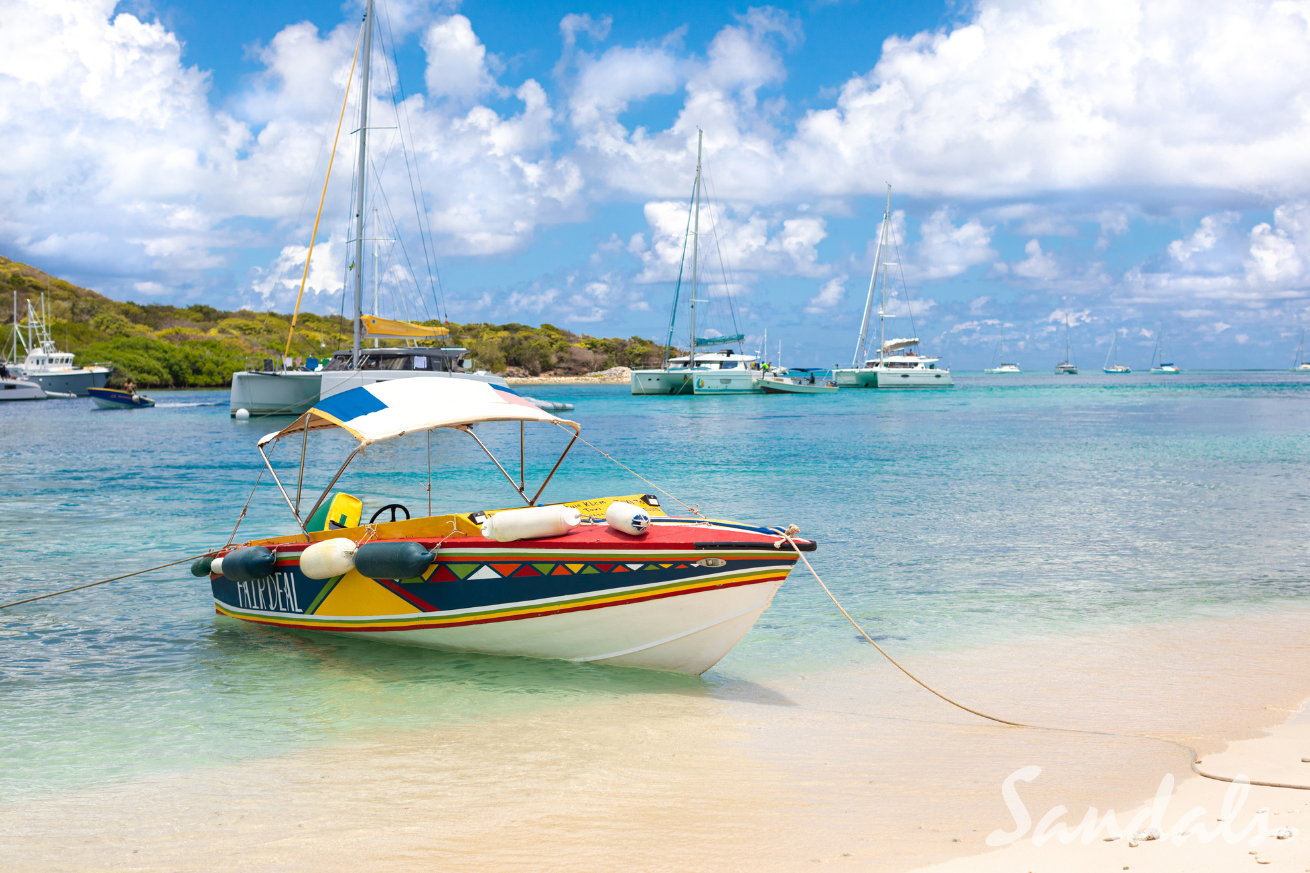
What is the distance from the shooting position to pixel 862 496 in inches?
737

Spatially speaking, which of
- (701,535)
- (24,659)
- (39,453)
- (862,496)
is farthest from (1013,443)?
(39,453)

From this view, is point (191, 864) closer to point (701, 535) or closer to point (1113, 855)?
point (701, 535)

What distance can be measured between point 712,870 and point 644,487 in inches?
658

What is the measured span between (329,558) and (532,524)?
1994mm

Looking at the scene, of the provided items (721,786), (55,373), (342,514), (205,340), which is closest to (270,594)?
(342,514)

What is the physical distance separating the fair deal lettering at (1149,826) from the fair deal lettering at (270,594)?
6.37m

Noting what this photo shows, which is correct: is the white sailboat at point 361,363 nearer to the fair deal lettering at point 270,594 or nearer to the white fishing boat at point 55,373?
the fair deal lettering at point 270,594

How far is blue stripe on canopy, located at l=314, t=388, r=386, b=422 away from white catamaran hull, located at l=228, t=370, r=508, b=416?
2589 centimetres

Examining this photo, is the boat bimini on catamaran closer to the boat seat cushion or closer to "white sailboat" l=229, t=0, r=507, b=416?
the boat seat cushion

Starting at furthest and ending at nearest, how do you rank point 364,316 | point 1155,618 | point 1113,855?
point 364,316 < point 1155,618 < point 1113,855

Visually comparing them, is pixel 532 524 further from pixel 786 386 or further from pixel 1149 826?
pixel 786 386

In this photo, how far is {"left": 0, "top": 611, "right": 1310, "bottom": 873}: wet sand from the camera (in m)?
4.42

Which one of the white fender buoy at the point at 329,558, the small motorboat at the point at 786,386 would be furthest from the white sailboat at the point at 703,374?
the white fender buoy at the point at 329,558

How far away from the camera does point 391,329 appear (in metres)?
37.3
